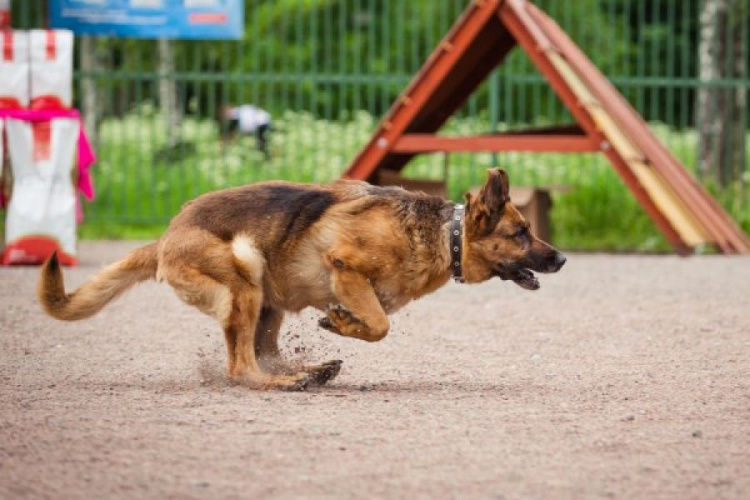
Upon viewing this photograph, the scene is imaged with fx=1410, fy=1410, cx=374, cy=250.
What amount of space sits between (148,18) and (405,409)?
1106 centimetres

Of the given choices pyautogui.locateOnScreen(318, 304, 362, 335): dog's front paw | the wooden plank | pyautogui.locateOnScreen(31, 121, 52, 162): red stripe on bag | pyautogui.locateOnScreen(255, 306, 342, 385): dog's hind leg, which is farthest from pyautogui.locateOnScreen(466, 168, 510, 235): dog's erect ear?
the wooden plank

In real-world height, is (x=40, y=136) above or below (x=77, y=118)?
below

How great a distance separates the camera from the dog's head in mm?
7422

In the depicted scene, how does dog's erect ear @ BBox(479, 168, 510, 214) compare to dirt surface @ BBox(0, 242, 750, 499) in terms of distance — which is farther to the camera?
dog's erect ear @ BBox(479, 168, 510, 214)

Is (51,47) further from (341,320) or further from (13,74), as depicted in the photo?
(341,320)

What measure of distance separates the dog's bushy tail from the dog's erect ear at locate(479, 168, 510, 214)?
176cm

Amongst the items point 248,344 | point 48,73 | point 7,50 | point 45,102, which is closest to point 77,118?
point 45,102

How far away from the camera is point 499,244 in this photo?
7.46m

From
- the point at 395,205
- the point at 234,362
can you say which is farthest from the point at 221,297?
the point at 395,205

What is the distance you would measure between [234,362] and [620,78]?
1188 centimetres

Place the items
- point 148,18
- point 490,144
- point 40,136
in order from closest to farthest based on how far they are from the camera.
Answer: point 40,136
point 490,144
point 148,18

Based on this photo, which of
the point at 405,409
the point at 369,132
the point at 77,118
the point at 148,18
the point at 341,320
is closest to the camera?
the point at 405,409

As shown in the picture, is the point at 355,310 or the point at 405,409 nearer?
the point at 405,409

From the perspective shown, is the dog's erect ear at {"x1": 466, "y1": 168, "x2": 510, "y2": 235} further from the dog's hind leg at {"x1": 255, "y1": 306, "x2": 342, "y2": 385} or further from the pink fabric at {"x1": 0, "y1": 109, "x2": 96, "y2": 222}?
the pink fabric at {"x1": 0, "y1": 109, "x2": 96, "y2": 222}
